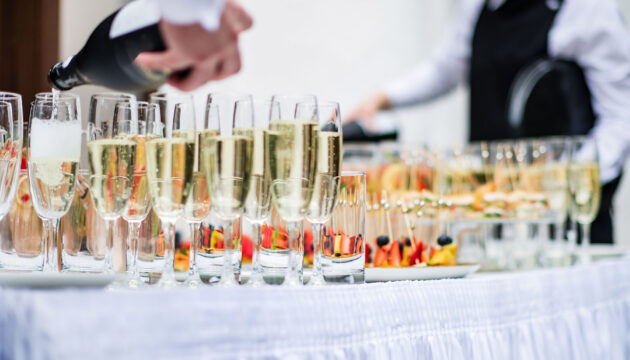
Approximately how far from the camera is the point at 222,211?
791 millimetres

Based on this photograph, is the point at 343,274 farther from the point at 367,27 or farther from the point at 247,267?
the point at 367,27

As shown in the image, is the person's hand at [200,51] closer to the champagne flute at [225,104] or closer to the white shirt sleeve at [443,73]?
the champagne flute at [225,104]

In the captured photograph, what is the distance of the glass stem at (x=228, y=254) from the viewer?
0.82 meters

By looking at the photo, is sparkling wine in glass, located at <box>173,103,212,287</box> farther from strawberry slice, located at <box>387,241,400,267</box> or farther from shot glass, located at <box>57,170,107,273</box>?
strawberry slice, located at <box>387,241,400,267</box>

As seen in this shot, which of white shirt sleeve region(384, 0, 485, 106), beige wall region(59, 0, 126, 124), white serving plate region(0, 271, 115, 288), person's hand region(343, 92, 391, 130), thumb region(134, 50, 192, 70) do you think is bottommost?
white serving plate region(0, 271, 115, 288)

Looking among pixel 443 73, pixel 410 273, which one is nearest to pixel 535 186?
pixel 410 273

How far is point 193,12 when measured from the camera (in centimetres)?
71

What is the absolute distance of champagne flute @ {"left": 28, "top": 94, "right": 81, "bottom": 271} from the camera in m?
0.84

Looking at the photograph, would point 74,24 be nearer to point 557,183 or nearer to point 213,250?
point 557,183

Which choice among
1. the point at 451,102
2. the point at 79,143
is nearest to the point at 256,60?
the point at 451,102

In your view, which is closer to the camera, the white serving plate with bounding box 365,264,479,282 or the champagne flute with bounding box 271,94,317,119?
the champagne flute with bounding box 271,94,317,119

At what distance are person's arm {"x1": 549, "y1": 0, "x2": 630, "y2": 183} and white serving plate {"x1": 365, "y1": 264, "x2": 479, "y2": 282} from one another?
162cm

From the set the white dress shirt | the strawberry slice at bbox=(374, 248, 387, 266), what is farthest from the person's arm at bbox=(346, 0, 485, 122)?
the strawberry slice at bbox=(374, 248, 387, 266)

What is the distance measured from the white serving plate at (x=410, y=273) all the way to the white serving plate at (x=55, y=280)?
0.37 metres
